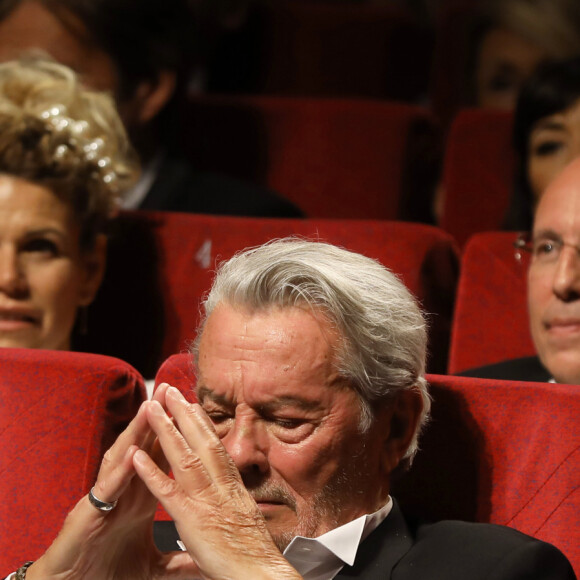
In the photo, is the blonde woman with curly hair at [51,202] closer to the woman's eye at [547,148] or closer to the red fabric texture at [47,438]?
the red fabric texture at [47,438]

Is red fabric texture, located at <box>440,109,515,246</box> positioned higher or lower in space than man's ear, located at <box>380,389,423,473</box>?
higher

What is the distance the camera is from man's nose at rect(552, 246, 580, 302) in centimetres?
137

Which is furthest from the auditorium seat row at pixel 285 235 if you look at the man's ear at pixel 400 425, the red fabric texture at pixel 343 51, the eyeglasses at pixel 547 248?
the red fabric texture at pixel 343 51

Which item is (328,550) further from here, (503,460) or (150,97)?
(150,97)

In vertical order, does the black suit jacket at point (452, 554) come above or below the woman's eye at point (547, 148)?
below

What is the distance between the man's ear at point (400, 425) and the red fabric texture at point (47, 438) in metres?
0.27

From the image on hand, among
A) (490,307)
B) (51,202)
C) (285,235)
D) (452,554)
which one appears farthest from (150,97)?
(452,554)

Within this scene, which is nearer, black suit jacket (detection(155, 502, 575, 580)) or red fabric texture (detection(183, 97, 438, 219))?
black suit jacket (detection(155, 502, 575, 580))

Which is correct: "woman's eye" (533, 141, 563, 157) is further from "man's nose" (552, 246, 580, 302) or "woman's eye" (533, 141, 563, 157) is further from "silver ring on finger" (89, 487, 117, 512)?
"silver ring on finger" (89, 487, 117, 512)

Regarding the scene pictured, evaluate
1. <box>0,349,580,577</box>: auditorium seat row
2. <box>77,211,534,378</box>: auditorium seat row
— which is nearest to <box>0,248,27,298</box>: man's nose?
<box>77,211,534,378</box>: auditorium seat row

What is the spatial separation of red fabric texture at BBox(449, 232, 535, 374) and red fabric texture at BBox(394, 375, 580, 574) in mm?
330

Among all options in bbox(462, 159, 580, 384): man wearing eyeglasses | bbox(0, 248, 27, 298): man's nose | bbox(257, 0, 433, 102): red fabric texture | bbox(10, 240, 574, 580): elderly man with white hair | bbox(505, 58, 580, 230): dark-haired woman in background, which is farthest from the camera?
bbox(257, 0, 433, 102): red fabric texture

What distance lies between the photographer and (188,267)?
1.58 m

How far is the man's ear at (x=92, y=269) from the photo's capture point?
1.60 metres
